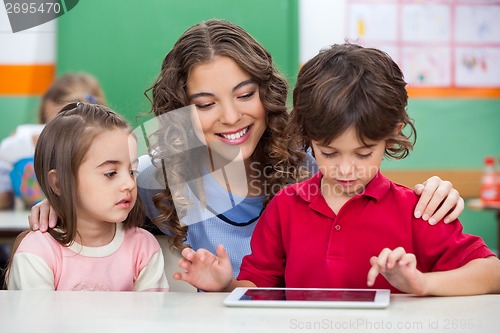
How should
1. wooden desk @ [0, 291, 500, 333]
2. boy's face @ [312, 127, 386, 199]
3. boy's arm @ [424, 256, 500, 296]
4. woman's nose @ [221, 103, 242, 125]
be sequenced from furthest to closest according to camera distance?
woman's nose @ [221, 103, 242, 125] < boy's face @ [312, 127, 386, 199] < boy's arm @ [424, 256, 500, 296] < wooden desk @ [0, 291, 500, 333]

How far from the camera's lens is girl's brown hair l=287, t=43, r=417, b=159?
1.33m

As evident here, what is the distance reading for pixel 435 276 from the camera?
47.8 inches

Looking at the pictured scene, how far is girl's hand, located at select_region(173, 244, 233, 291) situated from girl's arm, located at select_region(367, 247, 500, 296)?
11.8 inches

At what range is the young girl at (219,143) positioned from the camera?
181cm

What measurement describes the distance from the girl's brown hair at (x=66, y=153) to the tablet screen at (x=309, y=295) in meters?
0.52

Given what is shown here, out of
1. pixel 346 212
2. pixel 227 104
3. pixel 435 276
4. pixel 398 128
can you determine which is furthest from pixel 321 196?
pixel 227 104

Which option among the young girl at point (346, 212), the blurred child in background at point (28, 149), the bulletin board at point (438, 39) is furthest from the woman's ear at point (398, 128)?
the bulletin board at point (438, 39)

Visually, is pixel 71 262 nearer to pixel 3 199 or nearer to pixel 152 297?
pixel 152 297

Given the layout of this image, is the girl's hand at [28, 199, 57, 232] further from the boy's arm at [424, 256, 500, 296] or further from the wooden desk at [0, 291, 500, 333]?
the boy's arm at [424, 256, 500, 296]

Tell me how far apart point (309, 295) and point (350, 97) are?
387mm

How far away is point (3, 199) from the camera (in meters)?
3.75

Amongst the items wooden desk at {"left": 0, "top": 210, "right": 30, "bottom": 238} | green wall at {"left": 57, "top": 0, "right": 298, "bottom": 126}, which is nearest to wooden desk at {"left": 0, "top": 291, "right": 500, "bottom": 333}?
wooden desk at {"left": 0, "top": 210, "right": 30, "bottom": 238}

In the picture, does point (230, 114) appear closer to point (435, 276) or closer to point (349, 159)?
point (349, 159)

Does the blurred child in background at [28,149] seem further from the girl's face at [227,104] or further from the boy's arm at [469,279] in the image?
the boy's arm at [469,279]
